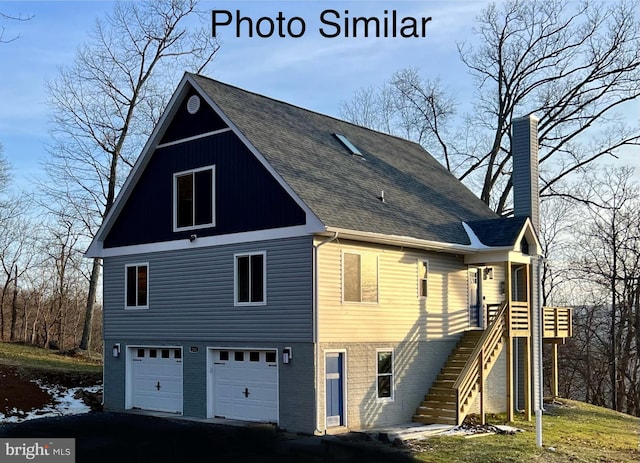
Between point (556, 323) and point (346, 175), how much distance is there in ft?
29.9

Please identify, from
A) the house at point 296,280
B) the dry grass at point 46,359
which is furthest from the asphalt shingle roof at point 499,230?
the dry grass at point 46,359

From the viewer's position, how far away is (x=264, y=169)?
58.9ft

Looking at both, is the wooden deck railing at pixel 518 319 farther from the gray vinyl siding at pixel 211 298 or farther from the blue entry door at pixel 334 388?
the gray vinyl siding at pixel 211 298

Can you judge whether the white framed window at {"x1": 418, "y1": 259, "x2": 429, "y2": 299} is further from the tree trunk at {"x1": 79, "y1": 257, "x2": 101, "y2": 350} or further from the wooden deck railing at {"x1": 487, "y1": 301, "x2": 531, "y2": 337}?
the tree trunk at {"x1": 79, "y1": 257, "x2": 101, "y2": 350}

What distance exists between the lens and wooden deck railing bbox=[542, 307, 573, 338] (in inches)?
938

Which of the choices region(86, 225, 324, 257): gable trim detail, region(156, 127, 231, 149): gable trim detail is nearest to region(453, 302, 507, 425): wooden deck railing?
region(86, 225, 324, 257): gable trim detail

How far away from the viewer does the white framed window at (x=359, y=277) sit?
17.6 metres

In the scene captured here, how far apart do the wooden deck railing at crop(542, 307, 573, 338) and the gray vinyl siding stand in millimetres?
10068

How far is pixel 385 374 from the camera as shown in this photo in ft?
60.4

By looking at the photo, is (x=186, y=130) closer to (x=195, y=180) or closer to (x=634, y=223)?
(x=195, y=180)

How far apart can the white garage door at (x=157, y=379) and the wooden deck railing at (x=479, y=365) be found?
23.7 ft

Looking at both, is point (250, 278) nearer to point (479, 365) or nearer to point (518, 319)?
point (479, 365)

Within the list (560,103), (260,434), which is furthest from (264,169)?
(560,103)

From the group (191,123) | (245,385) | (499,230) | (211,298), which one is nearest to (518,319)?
(499,230)
